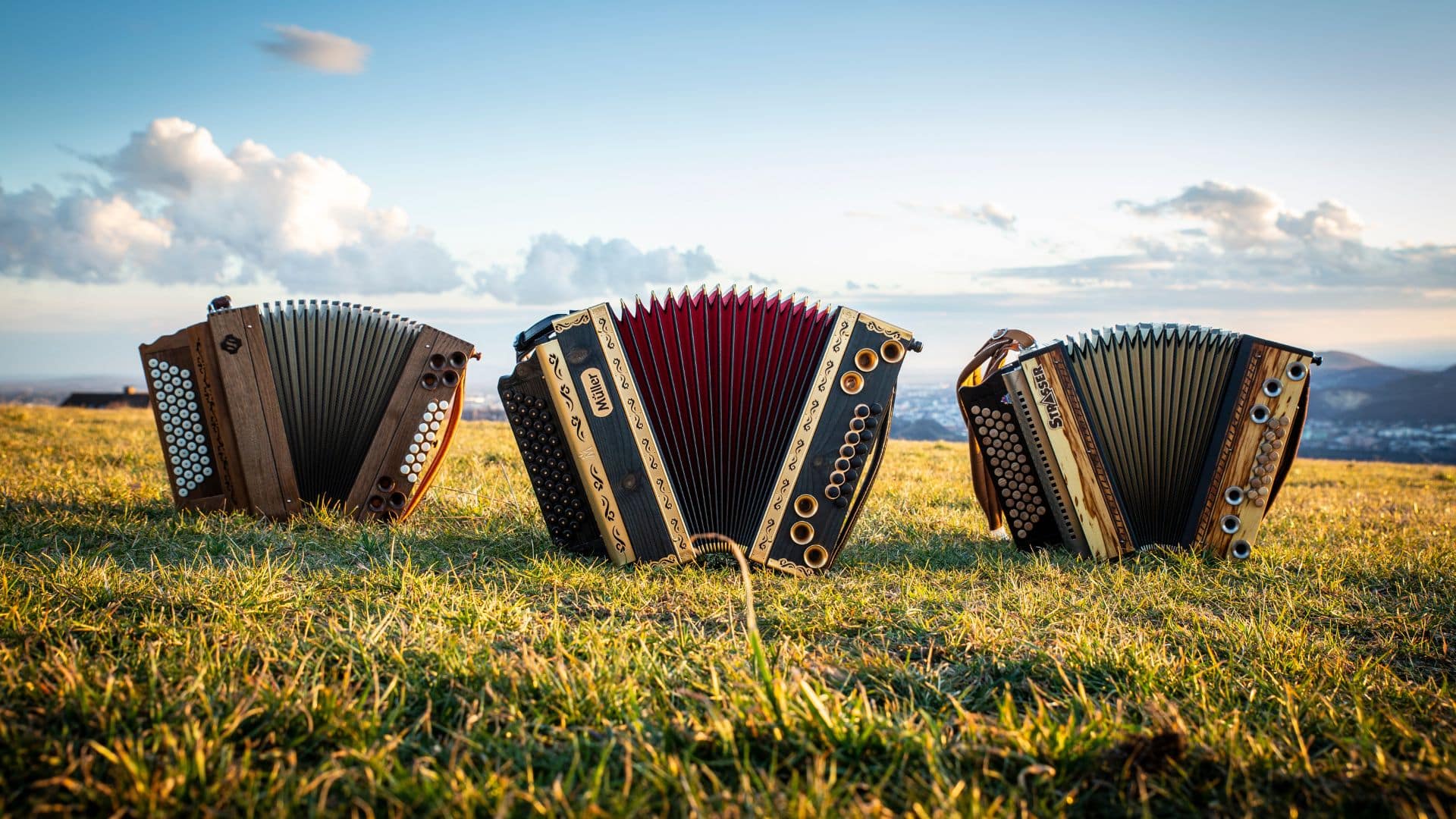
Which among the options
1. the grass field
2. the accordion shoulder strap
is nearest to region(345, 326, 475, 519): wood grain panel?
the grass field

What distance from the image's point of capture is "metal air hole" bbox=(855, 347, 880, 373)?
417cm

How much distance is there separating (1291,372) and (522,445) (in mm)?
4136

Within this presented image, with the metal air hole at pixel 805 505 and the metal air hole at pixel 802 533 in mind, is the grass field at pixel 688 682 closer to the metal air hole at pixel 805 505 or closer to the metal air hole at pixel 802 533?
the metal air hole at pixel 802 533

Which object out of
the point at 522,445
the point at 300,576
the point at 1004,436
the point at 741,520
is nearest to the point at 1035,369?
the point at 1004,436

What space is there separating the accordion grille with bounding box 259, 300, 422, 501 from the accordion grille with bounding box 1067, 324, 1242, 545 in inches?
157

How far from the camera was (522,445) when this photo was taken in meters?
4.19

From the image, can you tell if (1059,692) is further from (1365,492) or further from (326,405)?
(1365,492)

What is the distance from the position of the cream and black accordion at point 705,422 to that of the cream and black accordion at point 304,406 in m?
1.14

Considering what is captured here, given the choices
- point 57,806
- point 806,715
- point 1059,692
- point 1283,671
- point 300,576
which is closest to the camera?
point 57,806

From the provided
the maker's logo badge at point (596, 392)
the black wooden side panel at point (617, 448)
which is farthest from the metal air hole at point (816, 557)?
the maker's logo badge at point (596, 392)

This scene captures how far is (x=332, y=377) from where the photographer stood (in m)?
5.10

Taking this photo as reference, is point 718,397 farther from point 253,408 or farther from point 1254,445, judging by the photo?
point 1254,445

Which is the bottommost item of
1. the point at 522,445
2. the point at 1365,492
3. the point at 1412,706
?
the point at 1365,492

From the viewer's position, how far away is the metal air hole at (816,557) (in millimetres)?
4152
